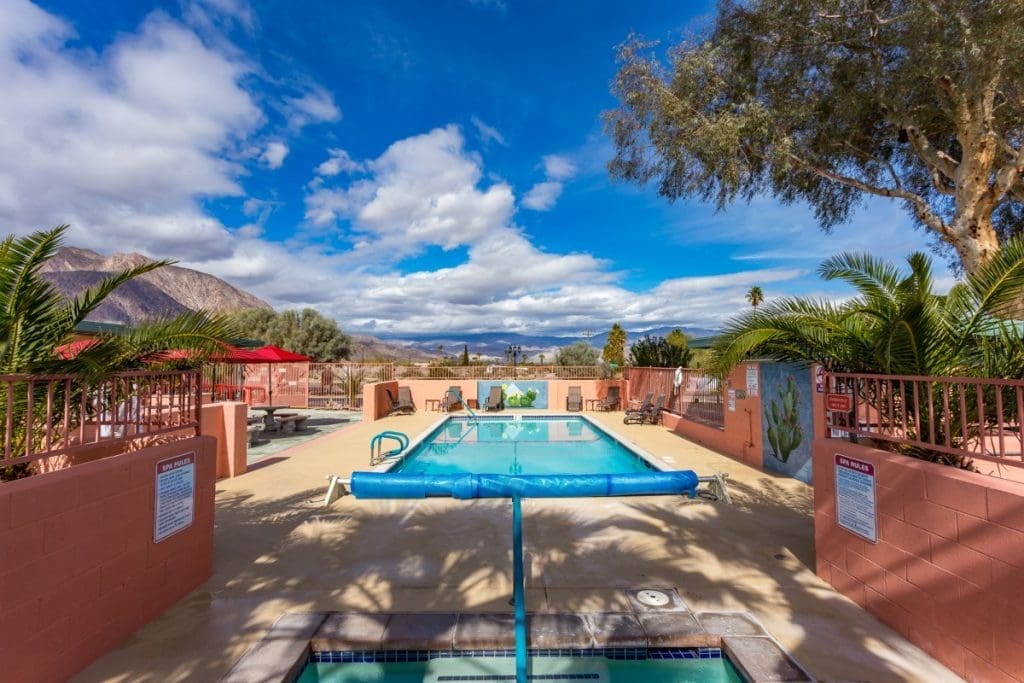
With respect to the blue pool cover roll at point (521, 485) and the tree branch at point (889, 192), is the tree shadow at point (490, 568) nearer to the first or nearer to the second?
the blue pool cover roll at point (521, 485)

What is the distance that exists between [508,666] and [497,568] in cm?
111

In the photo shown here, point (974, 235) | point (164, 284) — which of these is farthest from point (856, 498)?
point (164, 284)

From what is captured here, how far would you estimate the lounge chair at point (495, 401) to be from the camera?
17.3 meters

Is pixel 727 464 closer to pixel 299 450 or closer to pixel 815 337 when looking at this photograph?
pixel 815 337

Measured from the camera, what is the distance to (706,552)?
14.7ft

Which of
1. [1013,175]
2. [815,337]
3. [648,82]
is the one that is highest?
[648,82]

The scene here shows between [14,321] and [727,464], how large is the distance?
9324 millimetres

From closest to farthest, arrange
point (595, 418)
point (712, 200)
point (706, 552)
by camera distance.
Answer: point (706, 552)
point (712, 200)
point (595, 418)

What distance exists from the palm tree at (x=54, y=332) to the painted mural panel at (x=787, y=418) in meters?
7.57

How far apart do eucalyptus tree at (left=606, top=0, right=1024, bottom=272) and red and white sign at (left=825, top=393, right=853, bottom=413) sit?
867 cm

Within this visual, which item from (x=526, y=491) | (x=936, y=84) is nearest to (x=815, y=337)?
(x=526, y=491)

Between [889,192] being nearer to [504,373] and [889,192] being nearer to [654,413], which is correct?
[654,413]

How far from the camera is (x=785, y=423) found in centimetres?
747

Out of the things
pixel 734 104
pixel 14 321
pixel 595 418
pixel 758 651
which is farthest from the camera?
pixel 595 418
